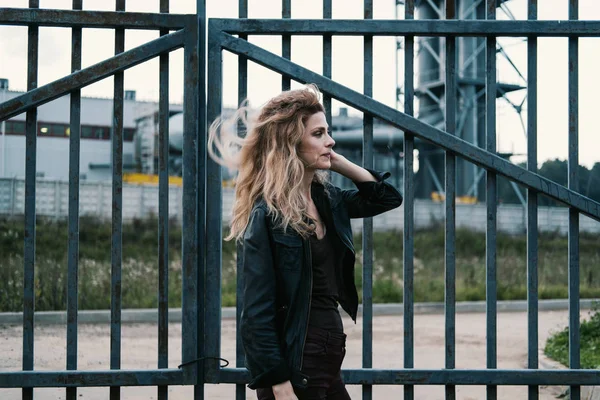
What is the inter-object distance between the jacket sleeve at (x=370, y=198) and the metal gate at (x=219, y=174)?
0.37 metres

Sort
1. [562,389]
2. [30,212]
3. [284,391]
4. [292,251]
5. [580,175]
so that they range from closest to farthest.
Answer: [284,391] < [292,251] < [30,212] < [580,175] < [562,389]

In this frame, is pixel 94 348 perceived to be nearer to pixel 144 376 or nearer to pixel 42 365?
pixel 42 365

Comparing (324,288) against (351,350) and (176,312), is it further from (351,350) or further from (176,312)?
(176,312)

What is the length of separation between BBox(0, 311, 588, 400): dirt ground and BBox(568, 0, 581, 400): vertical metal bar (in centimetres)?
297

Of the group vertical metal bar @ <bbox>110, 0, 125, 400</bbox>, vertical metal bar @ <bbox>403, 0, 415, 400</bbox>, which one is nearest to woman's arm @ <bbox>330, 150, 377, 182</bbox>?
vertical metal bar @ <bbox>403, 0, 415, 400</bbox>

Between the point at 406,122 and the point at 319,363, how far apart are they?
1426mm

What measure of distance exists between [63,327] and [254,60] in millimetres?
8233

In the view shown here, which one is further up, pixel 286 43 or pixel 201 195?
pixel 286 43

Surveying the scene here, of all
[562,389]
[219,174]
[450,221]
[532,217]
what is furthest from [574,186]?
[562,389]

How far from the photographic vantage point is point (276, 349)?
2.56 m

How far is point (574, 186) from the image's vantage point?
364 cm

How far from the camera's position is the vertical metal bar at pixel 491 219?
3570 mm

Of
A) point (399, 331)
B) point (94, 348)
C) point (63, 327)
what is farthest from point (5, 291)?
point (399, 331)

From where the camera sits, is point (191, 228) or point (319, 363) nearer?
point (319, 363)
